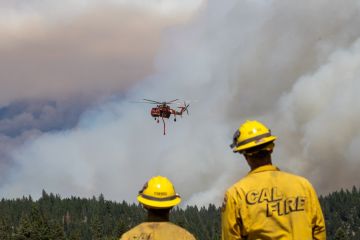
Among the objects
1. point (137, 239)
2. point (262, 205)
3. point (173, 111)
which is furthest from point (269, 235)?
point (173, 111)

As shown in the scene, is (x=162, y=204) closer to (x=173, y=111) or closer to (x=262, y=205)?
(x=262, y=205)

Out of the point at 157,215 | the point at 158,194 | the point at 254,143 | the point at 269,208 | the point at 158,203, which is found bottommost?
the point at 269,208

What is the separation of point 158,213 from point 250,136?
1.88 m

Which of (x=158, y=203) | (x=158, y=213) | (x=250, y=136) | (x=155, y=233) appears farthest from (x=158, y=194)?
(x=250, y=136)

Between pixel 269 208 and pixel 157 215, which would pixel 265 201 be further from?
pixel 157 215

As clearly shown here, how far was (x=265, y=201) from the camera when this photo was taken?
720cm

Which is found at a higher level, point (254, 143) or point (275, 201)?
point (254, 143)

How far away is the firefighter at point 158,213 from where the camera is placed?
8086mm

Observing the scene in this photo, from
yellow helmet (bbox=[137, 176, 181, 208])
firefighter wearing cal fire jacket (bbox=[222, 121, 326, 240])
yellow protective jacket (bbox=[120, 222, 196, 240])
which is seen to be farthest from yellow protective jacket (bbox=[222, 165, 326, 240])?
yellow helmet (bbox=[137, 176, 181, 208])

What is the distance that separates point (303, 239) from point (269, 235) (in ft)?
1.46

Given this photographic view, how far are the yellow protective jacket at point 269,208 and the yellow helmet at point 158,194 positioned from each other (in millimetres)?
1215

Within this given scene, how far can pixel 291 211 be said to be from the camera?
7.23 m

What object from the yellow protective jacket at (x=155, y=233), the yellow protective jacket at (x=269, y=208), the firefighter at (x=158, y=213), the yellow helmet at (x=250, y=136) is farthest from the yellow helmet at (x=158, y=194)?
the yellow helmet at (x=250, y=136)

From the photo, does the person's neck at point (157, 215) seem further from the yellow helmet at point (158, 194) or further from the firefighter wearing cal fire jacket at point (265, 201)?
the firefighter wearing cal fire jacket at point (265, 201)
